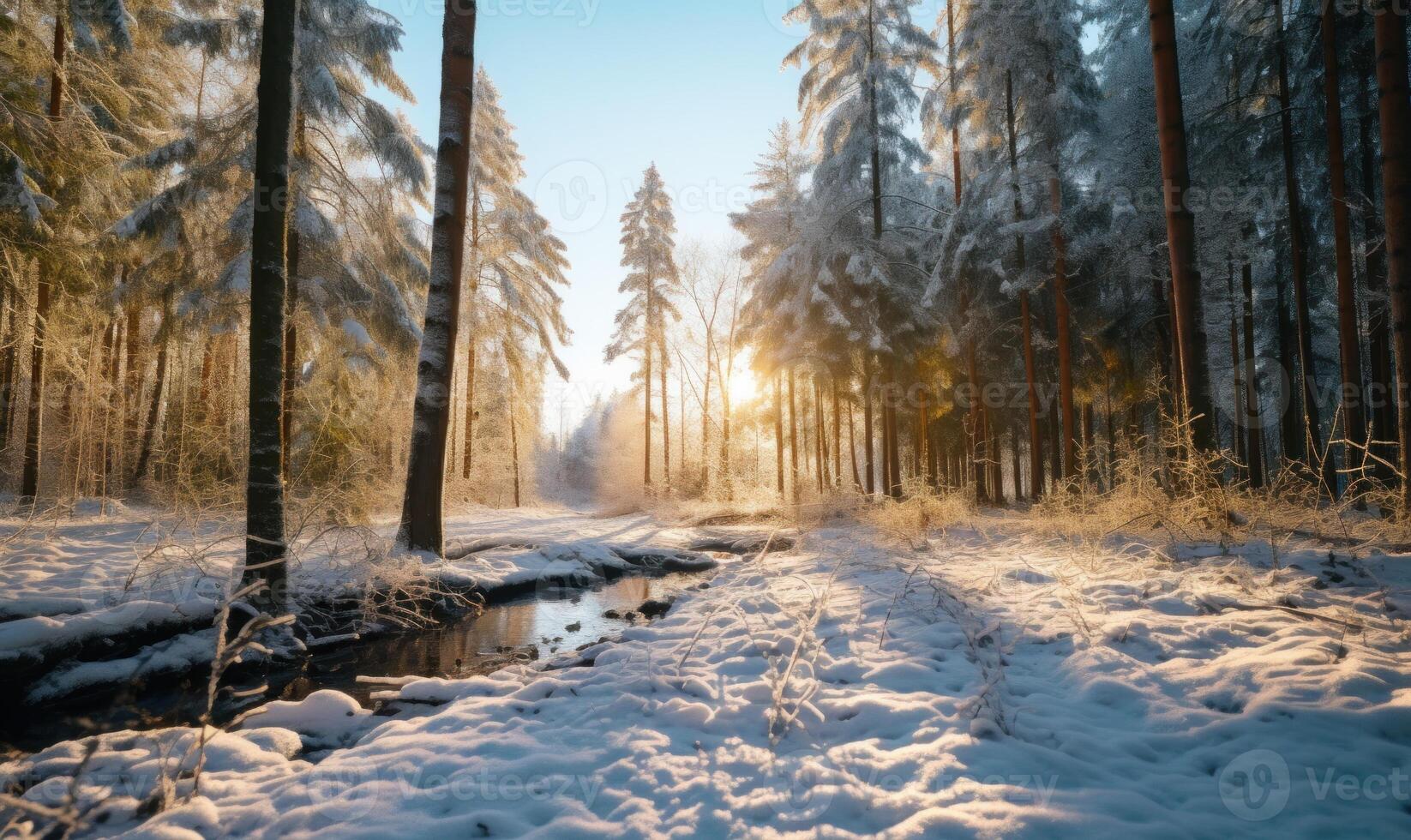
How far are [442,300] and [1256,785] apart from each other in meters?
8.30

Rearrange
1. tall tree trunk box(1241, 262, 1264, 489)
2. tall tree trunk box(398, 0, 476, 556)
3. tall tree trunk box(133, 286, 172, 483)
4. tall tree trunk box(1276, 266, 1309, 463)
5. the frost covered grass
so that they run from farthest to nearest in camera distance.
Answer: tall tree trunk box(1276, 266, 1309, 463) → tall tree trunk box(1241, 262, 1264, 489) → tall tree trunk box(133, 286, 172, 483) → tall tree trunk box(398, 0, 476, 556) → the frost covered grass

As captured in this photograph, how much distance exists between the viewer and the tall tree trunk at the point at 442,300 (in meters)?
7.37

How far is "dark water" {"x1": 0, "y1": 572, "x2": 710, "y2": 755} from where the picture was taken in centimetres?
355

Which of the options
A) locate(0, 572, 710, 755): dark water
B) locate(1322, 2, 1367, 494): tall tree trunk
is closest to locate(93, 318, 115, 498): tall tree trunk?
locate(0, 572, 710, 755): dark water

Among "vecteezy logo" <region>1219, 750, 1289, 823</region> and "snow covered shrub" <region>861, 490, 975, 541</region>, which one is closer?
"vecteezy logo" <region>1219, 750, 1289, 823</region>

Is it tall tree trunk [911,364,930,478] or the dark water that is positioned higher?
tall tree trunk [911,364,930,478]

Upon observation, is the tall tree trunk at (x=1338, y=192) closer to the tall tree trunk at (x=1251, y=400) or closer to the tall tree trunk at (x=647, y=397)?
the tall tree trunk at (x=1251, y=400)

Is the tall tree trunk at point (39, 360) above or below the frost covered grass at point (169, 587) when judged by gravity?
above

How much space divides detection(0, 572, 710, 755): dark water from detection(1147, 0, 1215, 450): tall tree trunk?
24.1 ft

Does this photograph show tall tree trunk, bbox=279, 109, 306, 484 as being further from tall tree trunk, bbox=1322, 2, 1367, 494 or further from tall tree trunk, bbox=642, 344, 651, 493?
tall tree trunk, bbox=1322, 2, 1367, 494

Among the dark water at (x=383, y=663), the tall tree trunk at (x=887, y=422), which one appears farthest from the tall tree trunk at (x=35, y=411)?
the tall tree trunk at (x=887, y=422)

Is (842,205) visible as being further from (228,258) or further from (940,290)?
(228,258)

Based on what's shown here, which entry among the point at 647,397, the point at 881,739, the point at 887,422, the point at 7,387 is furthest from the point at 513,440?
the point at 881,739

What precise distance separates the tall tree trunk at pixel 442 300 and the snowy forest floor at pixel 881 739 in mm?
3261
